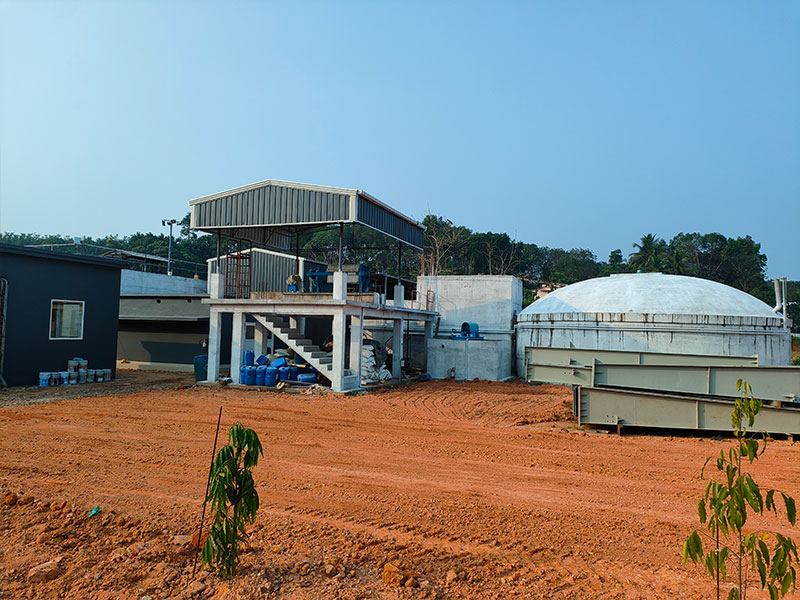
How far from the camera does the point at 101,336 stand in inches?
766

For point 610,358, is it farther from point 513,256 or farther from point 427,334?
point 513,256

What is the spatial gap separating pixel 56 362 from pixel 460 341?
1502 cm

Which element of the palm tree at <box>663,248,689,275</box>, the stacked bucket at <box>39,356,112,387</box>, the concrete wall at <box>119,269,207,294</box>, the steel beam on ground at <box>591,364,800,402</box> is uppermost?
the palm tree at <box>663,248,689,275</box>

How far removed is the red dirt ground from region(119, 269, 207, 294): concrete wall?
19833mm

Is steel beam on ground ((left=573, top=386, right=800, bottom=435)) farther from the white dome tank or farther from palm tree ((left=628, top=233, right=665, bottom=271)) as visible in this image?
palm tree ((left=628, top=233, right=665, bottom=271))

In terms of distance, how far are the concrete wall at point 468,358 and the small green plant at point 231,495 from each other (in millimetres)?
19181

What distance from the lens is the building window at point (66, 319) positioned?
17938 mm

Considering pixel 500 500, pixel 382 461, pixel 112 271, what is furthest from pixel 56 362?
pixel 500 500

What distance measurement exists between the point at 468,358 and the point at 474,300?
347 cm

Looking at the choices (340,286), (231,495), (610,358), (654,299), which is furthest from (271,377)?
(654,299)

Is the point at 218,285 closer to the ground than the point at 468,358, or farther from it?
farther from it

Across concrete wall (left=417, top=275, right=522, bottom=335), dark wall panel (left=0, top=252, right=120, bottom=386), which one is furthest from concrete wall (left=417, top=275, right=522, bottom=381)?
dark wall panel (left=0, top=252, right=120, bottom=386)

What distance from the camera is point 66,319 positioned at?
18.4 m

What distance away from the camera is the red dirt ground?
434cm
